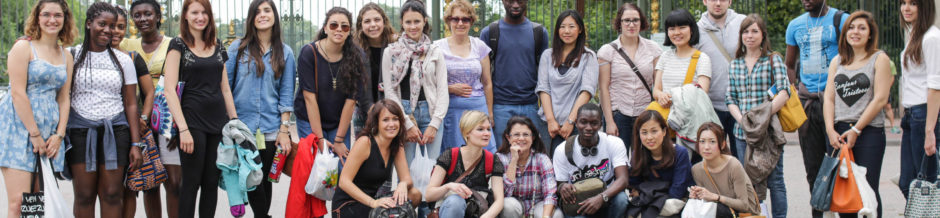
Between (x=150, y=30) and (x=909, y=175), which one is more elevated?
(x=150, y=30)

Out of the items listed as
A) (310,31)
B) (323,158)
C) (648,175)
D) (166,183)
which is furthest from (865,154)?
(310,31)

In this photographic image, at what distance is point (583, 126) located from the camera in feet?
19.2

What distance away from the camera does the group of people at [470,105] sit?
538cm

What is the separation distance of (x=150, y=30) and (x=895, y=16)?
1200 centimetres

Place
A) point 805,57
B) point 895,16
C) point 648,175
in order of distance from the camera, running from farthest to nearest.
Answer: point 895,16, point 805,57, point 648,175

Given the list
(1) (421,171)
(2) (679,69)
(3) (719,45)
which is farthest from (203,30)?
(3) (719,45)

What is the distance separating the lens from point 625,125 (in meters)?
6.49

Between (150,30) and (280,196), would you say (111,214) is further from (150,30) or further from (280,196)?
(280,196)

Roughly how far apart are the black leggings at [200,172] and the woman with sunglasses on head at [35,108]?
0.72 meters

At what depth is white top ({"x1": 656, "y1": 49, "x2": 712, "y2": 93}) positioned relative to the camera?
623cm

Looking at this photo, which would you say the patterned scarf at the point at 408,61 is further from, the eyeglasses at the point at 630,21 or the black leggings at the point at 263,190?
the eyeglasses at the point at 630,21

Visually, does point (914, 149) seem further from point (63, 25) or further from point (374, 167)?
point (63, 25)

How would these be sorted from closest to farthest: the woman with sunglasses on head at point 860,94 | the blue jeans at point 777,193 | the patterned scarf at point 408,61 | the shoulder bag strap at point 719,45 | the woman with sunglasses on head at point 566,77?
the woman with sunglasses on head at point 860,94, the patterned scarf at point 408,61, the blue jeans at point 777,193, the woman with sunglasses on head at point 566,77, the shoulder bag strap at point 719,45

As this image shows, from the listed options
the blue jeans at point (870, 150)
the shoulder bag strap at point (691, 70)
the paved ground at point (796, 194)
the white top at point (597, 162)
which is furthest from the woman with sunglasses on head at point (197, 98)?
the blue jeans at point (870, 150)
